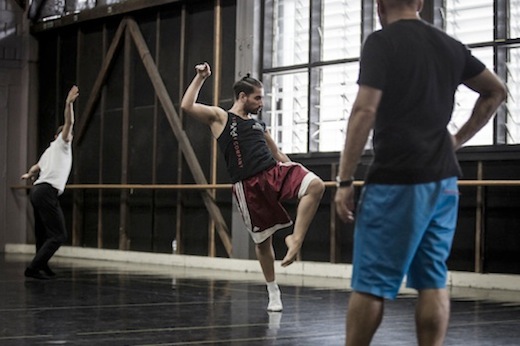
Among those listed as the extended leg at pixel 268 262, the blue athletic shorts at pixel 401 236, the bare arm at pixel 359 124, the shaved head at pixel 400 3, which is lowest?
the extended leg at pixel 268 262

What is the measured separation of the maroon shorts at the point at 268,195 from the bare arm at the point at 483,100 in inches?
125

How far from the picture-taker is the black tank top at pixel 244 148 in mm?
6922

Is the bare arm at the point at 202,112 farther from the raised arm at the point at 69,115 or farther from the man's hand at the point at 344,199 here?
the man's hand at the point at 344,199

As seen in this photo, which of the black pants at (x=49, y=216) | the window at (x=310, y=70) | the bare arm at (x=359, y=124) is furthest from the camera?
the window at (x=310, y=70)

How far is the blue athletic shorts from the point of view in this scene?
3.27 meters

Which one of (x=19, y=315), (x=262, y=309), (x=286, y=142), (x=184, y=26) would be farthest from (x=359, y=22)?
(x=19, y=315)

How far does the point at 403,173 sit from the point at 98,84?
39.3ft

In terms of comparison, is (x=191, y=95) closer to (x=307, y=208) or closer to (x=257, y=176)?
(x=257, y=176)

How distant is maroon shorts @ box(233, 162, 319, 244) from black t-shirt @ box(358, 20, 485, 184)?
346 centimetres

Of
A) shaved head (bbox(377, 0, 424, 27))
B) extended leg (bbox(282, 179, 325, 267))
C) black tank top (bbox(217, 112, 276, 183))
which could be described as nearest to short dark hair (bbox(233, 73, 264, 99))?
black tank top (bbox(217, 112, 276, 183))

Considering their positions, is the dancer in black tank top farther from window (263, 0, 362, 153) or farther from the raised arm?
window (263, 0, 362, 153)

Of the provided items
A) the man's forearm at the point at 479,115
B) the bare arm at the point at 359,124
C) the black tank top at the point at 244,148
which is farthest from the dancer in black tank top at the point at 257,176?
the bare arm at the point at 359,124

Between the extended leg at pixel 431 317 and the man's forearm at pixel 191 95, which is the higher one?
the man's forearm at pixel 191 95

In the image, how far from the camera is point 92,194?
15109mm
